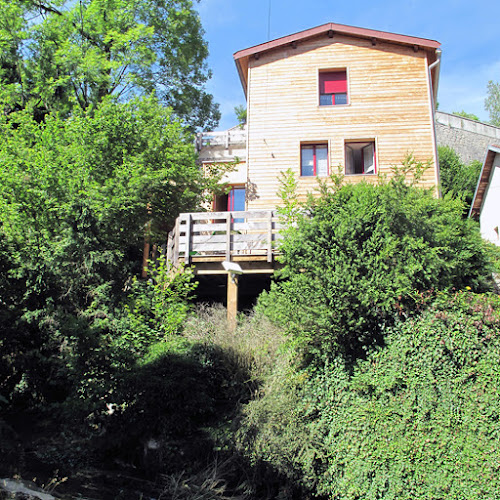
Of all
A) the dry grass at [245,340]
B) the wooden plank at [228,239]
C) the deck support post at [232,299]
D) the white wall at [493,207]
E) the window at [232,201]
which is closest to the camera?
the dry grass at [245,340]

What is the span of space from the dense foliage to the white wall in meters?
11.5

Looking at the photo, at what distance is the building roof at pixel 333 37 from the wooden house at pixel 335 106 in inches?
1.3

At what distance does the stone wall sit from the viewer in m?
30.1

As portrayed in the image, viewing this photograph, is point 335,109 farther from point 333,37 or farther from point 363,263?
point 363,263

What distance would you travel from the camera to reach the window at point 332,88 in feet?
54.4

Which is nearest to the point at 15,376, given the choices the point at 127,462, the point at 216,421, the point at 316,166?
the point at 127,462

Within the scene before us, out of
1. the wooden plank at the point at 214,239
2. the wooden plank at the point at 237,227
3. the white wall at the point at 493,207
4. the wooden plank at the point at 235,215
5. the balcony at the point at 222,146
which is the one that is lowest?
the wooden plank at the point at 214,239

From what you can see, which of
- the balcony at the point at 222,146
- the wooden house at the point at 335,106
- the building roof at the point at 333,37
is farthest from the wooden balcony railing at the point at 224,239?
the building roof at the point at 333,37

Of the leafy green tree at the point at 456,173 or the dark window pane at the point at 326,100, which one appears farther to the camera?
the leafy green tree at the point at 456,173

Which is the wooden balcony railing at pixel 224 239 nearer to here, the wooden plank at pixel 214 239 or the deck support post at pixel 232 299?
the wooden plank at pixel 214 239

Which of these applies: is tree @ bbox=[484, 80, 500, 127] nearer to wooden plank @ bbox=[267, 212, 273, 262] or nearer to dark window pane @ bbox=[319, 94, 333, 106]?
dark window pane @ bbox=[319, 94, 333, 106]

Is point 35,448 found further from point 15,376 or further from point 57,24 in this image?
point 57,24

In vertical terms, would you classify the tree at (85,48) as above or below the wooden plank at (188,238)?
above

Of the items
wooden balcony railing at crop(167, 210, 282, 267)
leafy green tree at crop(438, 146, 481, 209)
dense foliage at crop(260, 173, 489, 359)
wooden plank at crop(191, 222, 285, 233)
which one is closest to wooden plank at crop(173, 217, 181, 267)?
wooden balcony railing at crop(167, 210, 282, 267)
